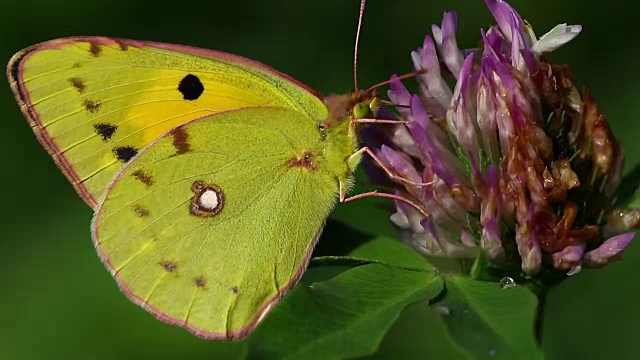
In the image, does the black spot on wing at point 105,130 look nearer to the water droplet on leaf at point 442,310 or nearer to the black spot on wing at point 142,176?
the black spot on wing at point 142,176

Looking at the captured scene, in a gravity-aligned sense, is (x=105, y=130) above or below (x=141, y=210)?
above

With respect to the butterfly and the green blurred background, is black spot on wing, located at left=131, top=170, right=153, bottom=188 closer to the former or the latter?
the butterfly

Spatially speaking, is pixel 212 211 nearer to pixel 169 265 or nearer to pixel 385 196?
pixel 169 265

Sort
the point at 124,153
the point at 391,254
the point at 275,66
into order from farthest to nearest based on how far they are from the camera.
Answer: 1. the point at 275,66
2. the point at 124,153
3. the point at 391,254

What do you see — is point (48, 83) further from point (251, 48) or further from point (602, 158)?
point (251, 48)

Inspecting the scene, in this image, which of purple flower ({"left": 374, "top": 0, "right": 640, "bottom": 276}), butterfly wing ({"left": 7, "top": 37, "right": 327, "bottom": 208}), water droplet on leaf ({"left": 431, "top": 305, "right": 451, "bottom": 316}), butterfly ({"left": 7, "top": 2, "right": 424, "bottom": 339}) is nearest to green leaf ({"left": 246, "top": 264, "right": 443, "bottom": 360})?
water droplet on leaf ({"left": 431, "top": 305, "right": 451, "bottom": 316})

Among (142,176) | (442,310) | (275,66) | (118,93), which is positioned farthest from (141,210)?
(275,66)

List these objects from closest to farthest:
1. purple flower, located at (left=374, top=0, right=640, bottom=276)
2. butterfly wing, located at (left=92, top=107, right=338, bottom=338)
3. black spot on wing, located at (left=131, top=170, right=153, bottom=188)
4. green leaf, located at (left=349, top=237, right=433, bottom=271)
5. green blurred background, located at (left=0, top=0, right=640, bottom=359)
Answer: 1. purple flower, located at (left=374, top=0, right=640, bottom=276)
2. green leaf, located at (left=349, top=237, right=433, bottom=271)
3. butterfly wing, located at (left=92, top=107, right=338, bottom=338)
4. black spot on wing, located at (left=131, top=170, right=153, bottom=188)
5. green blurred background, located at (left=0, top=0, right=640, bottom=359)
